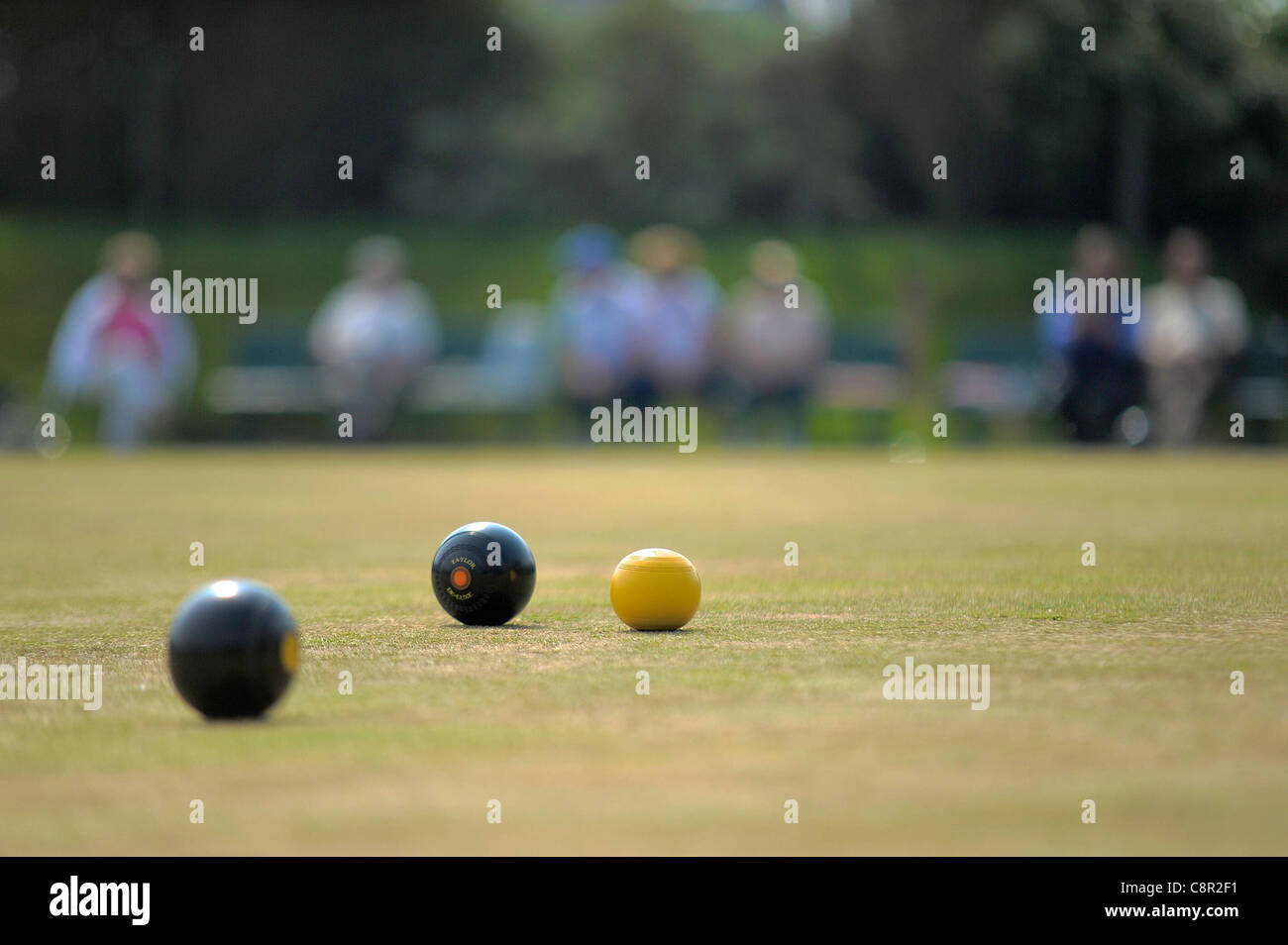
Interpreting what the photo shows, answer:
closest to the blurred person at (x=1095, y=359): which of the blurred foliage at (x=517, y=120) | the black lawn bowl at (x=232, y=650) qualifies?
the blurred foliage at (x=517, y=120)

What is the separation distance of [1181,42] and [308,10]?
52.8 feet

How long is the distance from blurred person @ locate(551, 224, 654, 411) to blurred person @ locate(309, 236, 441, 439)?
1.92 m

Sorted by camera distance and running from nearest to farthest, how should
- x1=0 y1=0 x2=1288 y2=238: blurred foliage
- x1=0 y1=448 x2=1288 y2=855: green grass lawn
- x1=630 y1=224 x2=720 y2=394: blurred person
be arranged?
x1=0 y1=448 x2=1288 y2=855: green grass lawn < x1=630 y1=224 x2=720 y2=394: blurred person < x1=0 y1=0 x2=1288 y2=238: blurred foliage

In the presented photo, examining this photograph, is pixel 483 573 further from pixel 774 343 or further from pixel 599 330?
pixel 774 343

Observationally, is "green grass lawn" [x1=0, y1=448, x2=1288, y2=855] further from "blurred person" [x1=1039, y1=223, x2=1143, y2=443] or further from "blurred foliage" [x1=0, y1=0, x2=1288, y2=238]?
"blurred foliage" [x1=0, y1=0, x2=1288, y2=238]

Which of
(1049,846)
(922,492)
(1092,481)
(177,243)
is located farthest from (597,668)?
(177,243)

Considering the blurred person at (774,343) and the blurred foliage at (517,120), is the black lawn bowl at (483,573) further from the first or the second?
the blurred foliage at (517,120)

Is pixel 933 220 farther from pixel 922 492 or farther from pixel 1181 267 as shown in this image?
pixel 922 492

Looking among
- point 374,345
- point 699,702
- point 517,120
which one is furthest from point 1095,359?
point 699,702

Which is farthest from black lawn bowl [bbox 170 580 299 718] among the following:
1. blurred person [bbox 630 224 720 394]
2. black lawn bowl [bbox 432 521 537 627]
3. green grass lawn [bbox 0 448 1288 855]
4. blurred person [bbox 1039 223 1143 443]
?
blurred person [bbox 1039 223 1143 443]

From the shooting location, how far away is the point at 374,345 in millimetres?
22828

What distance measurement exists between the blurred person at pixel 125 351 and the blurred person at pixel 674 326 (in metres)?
5.96

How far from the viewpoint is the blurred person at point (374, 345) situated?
22.8 m

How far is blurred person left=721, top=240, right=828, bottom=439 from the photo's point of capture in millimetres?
22750
